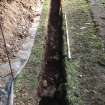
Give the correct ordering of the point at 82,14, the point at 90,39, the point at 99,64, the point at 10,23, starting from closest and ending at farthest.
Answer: the point at 99,64, the point at 90,39, the point at 10,23, the point at 82,14

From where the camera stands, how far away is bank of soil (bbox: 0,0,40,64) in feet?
17.6

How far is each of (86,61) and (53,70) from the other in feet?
2.20

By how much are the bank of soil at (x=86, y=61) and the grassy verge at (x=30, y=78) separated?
581 mm

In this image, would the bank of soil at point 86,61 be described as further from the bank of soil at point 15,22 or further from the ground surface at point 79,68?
the bank of soil at point 15,22

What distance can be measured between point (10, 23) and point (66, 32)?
129cm

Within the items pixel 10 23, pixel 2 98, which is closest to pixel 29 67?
pixel 2 98

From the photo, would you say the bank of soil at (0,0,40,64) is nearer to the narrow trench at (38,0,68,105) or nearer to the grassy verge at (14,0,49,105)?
the grassy verge at (14,0,49,105)

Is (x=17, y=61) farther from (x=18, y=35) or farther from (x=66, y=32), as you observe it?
(x=66, y=32)

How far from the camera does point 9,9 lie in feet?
20.8

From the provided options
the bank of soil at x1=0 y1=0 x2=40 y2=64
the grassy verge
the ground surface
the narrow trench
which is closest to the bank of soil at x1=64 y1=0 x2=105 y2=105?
the ground surface

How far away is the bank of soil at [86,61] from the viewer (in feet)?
13.1

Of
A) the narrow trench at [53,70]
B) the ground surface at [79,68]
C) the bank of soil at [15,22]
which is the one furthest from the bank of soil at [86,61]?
the bank of soil at [15,22]

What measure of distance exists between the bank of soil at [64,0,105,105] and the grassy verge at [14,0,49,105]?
581mm

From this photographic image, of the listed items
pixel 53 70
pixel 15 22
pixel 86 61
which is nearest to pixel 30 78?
pixel 53 70
